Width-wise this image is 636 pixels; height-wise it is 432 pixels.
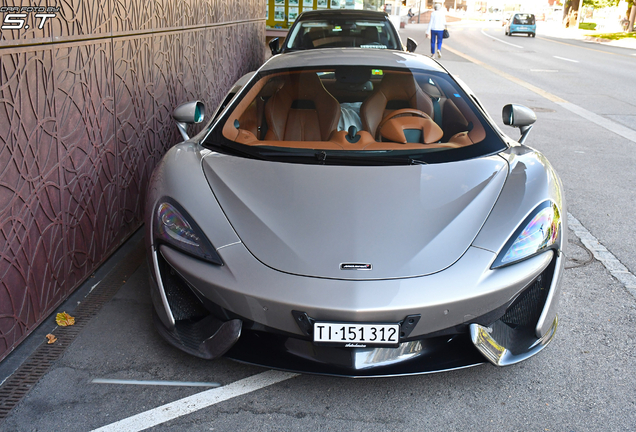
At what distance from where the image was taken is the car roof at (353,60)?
370 centimetres

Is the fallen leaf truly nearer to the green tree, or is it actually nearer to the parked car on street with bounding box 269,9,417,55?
the parked car on street with bounding box 269,9,417,55

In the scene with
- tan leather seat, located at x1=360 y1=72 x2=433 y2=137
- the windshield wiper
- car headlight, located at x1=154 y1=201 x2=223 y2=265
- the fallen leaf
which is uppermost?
tan leather seat, located at x1=360 y1=72 x2=433 y2=137

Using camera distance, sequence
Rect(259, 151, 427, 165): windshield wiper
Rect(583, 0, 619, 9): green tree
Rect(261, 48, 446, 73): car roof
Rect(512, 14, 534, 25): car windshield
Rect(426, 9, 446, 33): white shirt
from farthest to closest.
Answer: Rect(583, 0, 619, 9): green tree, Rect(512, 14, 534, 25): car windshield, Rect(426, 9, 446, 33): white shirt, Rect(261, 48, 446, 73): car roof, Rect(259, 151, 427, 165): windshield wiper

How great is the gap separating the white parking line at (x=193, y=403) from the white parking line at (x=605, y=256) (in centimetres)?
229

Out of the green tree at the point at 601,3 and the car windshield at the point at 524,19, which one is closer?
the car windshield at the point at 524,19

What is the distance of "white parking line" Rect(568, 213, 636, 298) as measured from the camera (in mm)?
3629

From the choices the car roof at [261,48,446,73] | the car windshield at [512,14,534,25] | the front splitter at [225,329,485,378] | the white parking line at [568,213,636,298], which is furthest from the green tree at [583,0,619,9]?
the front splitter at [225,329,485,378]

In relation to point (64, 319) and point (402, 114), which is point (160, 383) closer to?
point (64, 319)

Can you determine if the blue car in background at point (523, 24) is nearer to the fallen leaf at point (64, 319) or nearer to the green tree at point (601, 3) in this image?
the green tree at point (601, 3)

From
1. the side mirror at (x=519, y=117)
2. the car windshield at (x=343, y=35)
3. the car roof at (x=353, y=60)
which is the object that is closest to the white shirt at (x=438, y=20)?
the car windshield at (x=343, y=35)

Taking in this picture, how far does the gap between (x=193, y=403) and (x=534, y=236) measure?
1.62 m

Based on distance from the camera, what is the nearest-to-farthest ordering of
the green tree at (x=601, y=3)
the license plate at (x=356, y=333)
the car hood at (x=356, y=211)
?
the license plate at (x=356, y=333)
the car hood at (x=356, y=211)
the green tree at (x=601, y=3)

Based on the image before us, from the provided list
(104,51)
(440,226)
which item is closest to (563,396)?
(440,226)

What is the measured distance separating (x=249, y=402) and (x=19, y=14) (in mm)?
2089
